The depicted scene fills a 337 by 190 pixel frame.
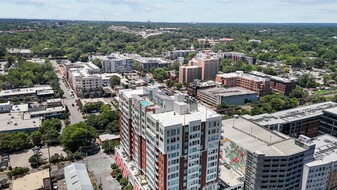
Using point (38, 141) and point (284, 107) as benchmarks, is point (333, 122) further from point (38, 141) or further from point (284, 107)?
point (38, 141)

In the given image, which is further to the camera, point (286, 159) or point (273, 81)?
point (273, 81)

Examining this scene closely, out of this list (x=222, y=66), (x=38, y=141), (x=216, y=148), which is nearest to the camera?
(x=216, y=148)

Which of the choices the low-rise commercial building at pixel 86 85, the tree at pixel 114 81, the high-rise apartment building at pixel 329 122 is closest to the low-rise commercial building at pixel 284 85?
the high-rise apartment building at pixel 329 122

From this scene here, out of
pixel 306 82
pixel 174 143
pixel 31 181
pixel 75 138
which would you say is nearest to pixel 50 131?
pixel 75 138

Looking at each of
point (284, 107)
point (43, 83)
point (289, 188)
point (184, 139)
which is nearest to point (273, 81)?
point (284, 107)

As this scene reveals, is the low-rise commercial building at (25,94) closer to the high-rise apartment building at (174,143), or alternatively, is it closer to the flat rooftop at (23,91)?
the flat rooftop at (23,91)

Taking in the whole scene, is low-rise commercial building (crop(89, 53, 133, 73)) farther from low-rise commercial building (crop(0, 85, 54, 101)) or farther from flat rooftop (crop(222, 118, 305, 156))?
flat rooftop (crop(222, 118, 305, 156))
